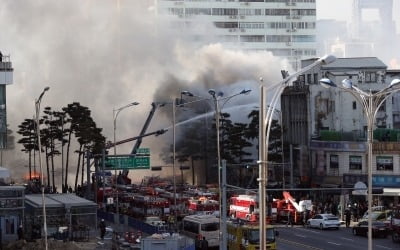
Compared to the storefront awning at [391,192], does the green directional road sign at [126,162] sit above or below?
above

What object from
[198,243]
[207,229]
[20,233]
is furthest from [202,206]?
→ [20,233]

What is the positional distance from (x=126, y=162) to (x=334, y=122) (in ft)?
89.5

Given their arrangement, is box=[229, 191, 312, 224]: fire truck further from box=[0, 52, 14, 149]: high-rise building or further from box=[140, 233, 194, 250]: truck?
box=[0, 52, 14, 149]: high-rise building

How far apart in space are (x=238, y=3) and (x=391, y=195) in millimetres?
74857

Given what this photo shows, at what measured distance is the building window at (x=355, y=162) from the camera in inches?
2862

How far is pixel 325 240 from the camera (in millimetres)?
Result: 48750

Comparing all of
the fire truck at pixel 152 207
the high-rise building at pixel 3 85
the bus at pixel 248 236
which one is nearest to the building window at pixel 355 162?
the fire truck at pixel 152 207

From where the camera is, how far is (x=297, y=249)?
45.2 metres

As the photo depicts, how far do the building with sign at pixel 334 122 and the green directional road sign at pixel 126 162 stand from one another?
58.1 ft

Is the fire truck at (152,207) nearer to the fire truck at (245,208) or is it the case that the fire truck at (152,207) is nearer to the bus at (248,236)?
the fire truck at (245,208)

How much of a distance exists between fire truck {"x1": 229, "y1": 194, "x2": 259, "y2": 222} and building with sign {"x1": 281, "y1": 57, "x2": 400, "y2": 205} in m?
15.8

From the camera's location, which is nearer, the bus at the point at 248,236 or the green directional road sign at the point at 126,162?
the bus at the point at 248,236

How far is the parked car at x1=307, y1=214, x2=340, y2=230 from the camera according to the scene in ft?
179

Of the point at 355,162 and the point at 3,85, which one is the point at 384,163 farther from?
the point at 3,85
